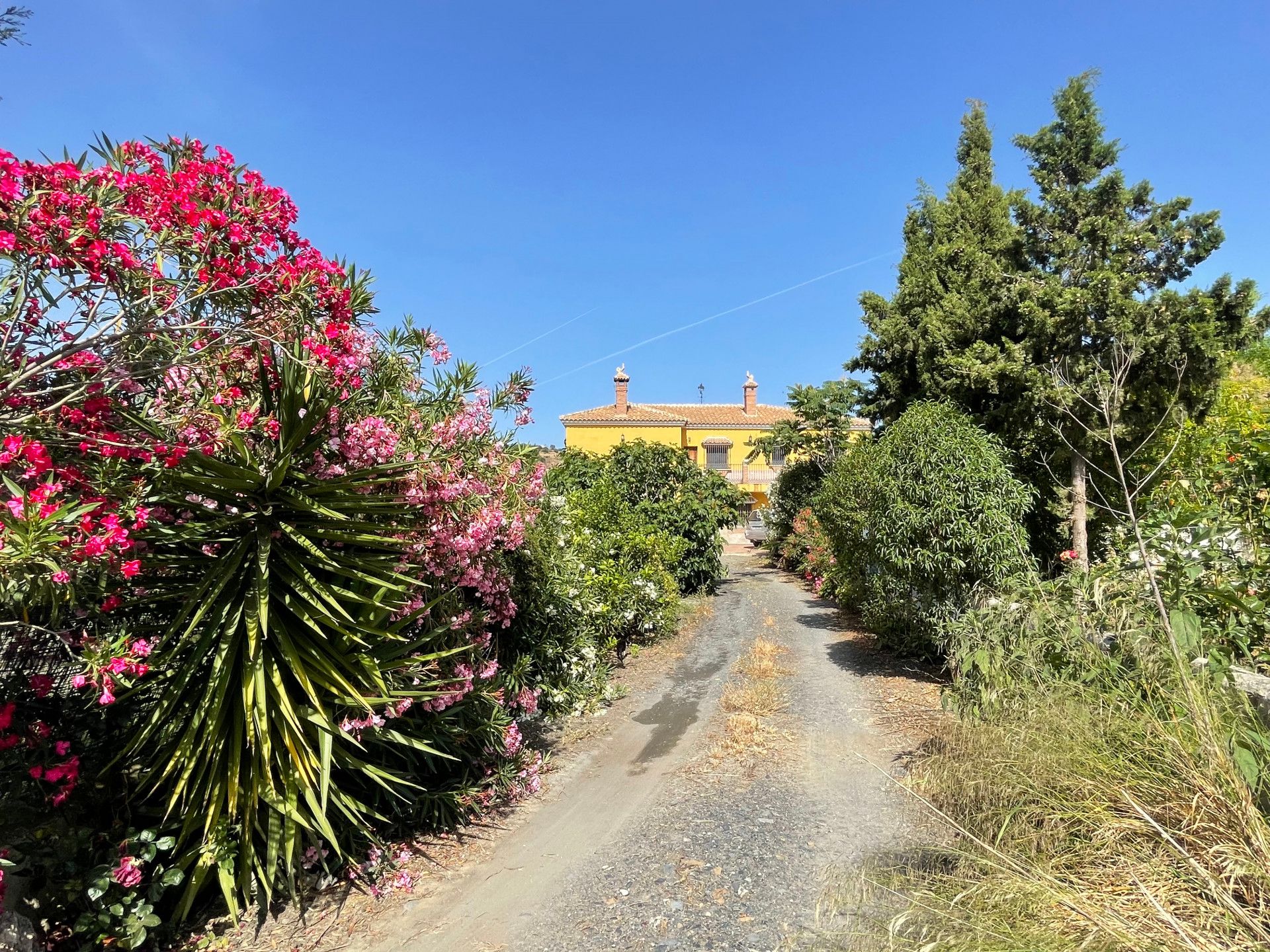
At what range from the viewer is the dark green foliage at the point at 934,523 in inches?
271

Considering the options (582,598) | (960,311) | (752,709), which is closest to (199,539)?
(582,598)

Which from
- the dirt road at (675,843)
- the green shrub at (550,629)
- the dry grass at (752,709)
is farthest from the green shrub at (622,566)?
the dirt road at (675,843)

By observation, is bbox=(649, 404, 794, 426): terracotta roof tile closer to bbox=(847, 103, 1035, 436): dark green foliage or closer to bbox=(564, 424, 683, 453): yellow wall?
bbox=(564, 424, 683, 453): yellow wall

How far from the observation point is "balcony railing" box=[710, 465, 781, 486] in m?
35.1

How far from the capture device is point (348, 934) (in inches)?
131

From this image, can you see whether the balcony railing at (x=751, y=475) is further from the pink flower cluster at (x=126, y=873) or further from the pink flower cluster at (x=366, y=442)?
the pink flower cluster at (x=126, y=873)

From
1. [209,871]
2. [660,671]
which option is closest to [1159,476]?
[660,671]

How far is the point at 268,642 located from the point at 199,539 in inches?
23.6

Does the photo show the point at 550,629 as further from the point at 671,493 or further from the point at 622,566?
the point at 671,493

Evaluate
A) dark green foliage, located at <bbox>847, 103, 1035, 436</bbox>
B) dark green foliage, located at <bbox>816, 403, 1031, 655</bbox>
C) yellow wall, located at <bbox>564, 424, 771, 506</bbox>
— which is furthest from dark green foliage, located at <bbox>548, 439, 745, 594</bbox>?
yellow wall, located at <bbox>564, 424, 771, 506</bbox>

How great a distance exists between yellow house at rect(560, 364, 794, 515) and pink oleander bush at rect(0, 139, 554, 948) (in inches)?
1073

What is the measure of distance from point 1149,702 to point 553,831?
351cm

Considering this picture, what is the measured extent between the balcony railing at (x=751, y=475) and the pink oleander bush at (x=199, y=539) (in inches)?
1246

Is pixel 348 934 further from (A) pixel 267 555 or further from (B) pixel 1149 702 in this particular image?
(B) pixel 1149 702
